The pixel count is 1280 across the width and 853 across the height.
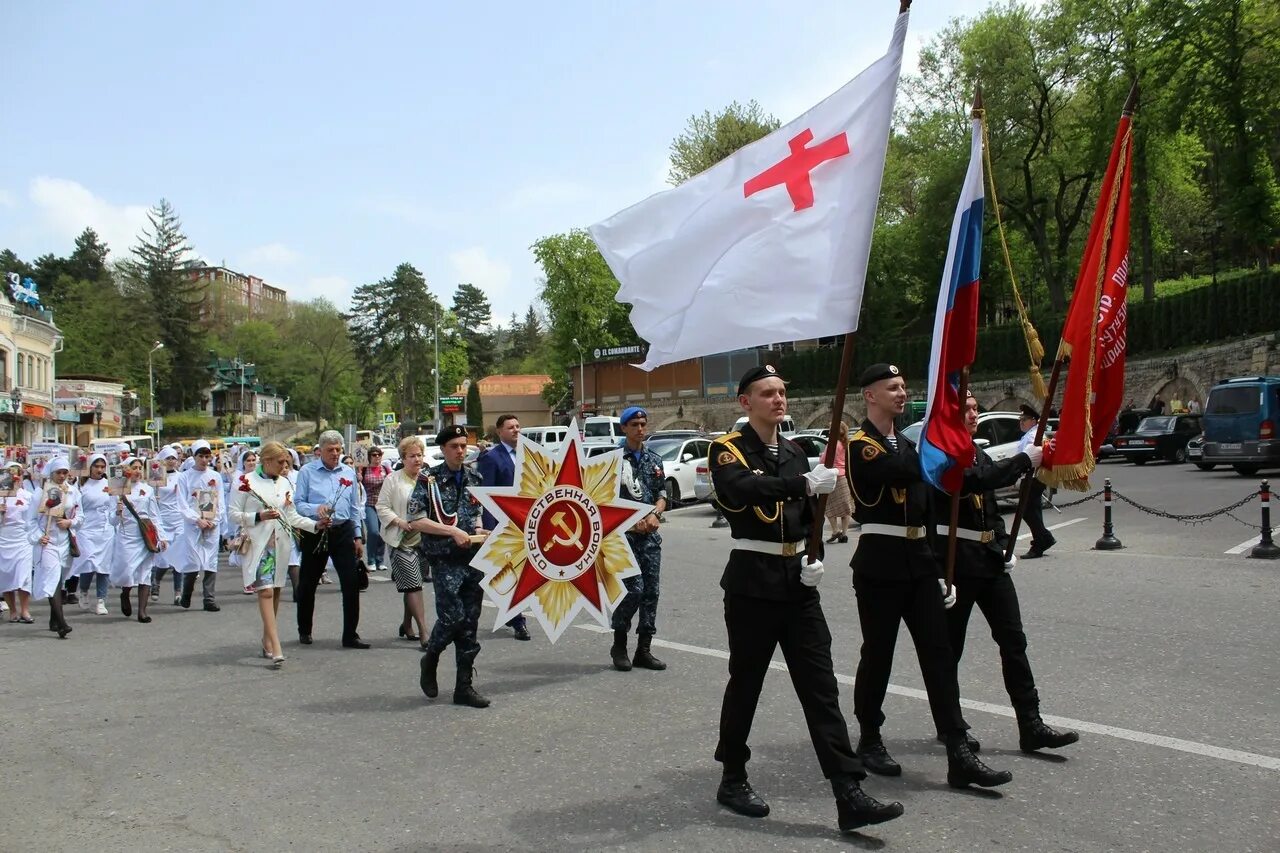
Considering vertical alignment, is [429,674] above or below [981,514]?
below

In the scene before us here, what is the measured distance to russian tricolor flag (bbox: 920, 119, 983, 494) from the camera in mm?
4809

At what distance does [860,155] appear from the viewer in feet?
15.3

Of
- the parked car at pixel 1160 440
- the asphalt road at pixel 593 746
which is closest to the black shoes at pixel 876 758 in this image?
the asphalt road at pixel 593 746

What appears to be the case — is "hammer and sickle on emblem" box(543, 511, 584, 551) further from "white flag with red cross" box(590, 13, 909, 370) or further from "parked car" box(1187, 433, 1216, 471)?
"parked car" box(1187, 433, 1216, 471)

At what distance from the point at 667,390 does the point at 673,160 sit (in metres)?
15.0

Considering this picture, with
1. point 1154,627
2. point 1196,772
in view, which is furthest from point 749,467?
point 1154,627

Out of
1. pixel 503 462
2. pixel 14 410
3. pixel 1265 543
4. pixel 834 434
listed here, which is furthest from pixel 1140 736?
pixel 14 410

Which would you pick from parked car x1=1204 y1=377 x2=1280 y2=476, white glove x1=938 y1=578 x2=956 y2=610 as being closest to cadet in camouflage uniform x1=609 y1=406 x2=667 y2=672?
white glove x1=938 y1=578 x2=956 y2=610

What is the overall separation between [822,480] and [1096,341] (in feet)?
7.61

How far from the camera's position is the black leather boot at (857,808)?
412cm

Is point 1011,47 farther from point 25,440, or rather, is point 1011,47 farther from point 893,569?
point 25,440

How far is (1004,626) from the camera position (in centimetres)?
518

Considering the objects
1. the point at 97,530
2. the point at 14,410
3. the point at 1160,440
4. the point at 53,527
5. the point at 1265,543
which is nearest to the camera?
the point at 53,527

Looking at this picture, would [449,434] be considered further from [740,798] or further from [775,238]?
[740,798]
